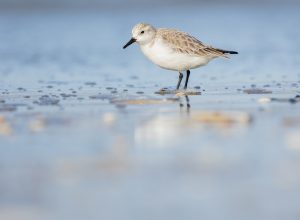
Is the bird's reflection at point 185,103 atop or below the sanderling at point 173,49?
below

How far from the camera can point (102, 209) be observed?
4047 millimetres

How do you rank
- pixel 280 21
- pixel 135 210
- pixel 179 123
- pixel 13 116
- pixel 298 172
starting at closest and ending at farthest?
pixel 135 210 < pixel 298 172 < pixel 179 123 < pixel 13 116 < pixel 280 21

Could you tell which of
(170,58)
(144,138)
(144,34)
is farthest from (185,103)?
(144,138)

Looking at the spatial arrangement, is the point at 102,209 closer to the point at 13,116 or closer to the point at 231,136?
the point at 231,136

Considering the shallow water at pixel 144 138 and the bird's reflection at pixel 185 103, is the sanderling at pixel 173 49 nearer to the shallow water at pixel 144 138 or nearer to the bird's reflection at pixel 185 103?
the shallow water at pixel 144 138

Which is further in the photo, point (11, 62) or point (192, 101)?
point (11, 62)

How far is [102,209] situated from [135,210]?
6.6 inches

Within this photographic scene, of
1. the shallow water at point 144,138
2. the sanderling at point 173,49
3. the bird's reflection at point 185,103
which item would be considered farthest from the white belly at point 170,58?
the bird's reflection at point 185,103

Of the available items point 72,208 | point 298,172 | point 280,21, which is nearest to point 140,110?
point 298,172

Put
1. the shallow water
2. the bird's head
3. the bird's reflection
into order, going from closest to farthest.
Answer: the shallow water, the bird's reflection, the bird's head

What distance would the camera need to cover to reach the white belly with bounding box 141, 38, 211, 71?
29.7 feet

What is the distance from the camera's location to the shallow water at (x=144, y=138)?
163 inches

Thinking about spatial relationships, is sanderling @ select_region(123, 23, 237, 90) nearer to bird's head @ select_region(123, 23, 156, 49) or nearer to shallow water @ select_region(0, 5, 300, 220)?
bird's head @ select_region(123, 23, 156, 49)

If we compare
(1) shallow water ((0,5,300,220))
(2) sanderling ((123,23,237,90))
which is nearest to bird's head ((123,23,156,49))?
(2) sanderling ((123,23,237,90))
